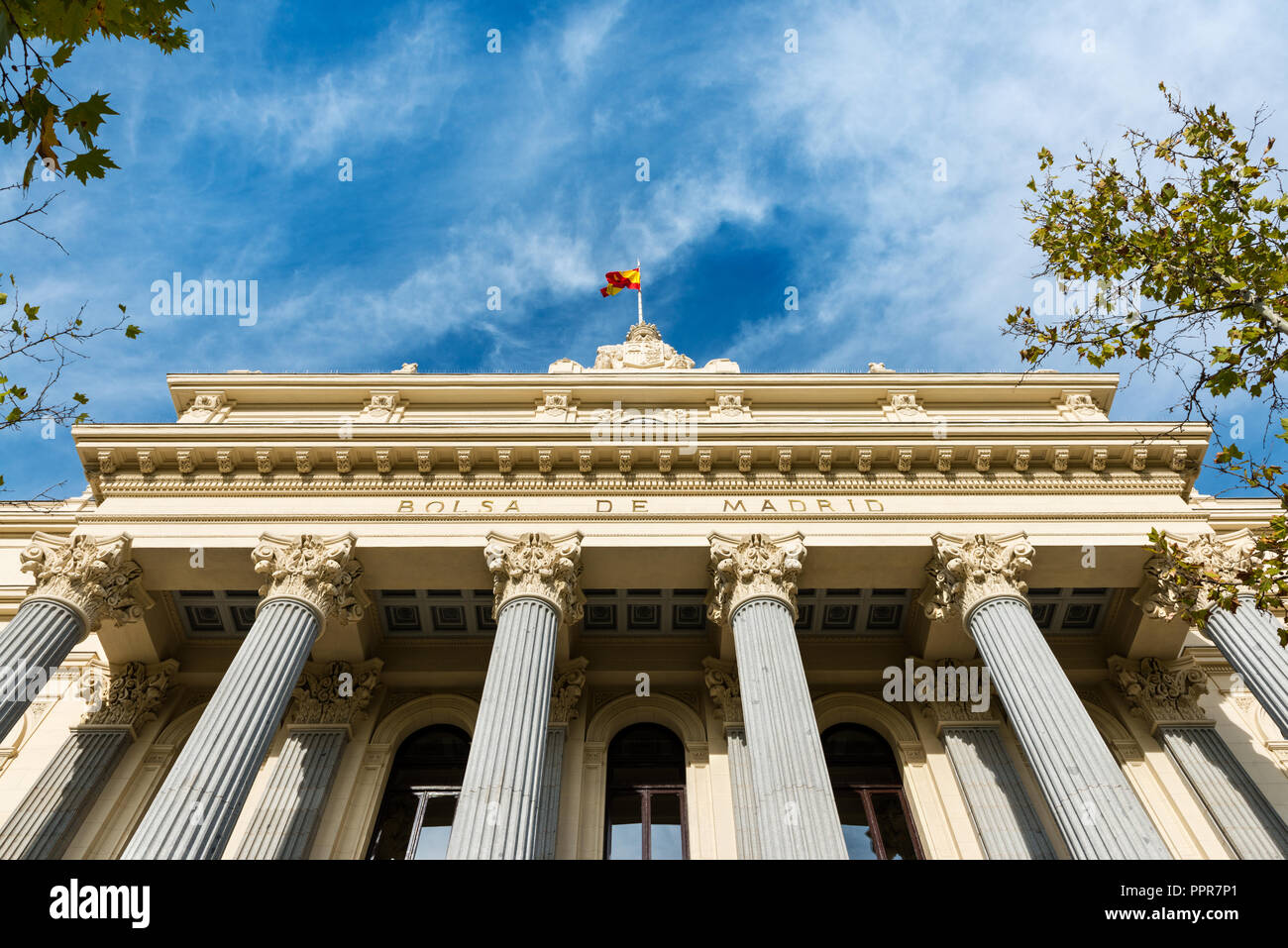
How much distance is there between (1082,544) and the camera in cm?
1688

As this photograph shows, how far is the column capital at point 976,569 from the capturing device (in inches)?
632

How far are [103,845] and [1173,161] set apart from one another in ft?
71.3

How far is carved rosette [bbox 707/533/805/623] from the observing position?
1598cm

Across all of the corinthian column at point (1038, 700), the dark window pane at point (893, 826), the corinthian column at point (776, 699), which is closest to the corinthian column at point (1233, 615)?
the corinthian column at point (1038, 700)

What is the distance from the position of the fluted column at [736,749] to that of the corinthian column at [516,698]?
3.71 m

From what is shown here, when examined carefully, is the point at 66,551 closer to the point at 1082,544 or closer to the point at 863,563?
the point at 863,563

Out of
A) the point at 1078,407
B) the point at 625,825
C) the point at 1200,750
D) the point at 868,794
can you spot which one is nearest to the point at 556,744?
the point at 625,825

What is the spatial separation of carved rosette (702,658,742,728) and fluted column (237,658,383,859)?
23.9 ft

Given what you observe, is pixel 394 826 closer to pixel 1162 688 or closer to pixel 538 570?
pixel 538 570

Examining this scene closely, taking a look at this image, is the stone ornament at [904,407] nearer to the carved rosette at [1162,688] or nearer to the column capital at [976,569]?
the column capital at [976,569]

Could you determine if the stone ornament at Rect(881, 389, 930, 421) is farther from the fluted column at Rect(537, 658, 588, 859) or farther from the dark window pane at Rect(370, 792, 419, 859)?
the dark window pane at Rect(370, 792, 419, 859)

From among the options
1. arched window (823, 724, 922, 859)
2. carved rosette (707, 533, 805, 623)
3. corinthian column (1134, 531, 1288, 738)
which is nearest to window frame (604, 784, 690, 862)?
arched window (823, 724, 922, 859)

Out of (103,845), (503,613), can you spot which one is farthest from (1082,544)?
(103,845)
